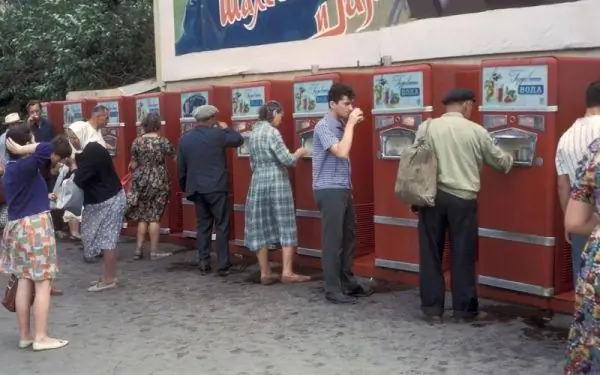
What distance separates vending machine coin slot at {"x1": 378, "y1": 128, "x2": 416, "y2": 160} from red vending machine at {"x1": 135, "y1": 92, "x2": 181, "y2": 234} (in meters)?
3.29

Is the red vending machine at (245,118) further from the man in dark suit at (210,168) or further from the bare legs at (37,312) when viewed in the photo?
the bare legs at (37,312)

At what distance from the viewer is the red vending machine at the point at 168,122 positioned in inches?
379

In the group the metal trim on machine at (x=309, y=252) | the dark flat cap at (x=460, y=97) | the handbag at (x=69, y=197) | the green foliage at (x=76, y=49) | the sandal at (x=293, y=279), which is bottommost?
A: the sandal at (x=293, y=279)

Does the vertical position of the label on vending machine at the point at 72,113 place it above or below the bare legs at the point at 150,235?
above

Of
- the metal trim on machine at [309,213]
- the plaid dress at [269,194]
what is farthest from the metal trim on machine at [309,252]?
the plaid dress at [269,194]

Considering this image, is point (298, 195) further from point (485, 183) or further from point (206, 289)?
point (485, 183)

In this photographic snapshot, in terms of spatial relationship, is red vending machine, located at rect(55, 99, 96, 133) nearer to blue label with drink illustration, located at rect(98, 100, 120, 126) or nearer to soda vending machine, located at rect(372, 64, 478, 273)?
blue label with drink illustration, located at rect(98, 100, 120, 126)

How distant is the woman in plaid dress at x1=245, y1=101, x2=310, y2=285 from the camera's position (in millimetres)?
7230

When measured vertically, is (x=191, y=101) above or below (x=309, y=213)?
above

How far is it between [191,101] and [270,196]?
87.8 inches

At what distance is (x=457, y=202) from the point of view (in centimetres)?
572

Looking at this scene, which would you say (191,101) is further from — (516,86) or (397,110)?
(516,86)

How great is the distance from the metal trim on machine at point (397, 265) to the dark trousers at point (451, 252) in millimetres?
1026

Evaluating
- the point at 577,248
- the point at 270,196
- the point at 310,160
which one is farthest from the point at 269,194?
the point at 577,248
